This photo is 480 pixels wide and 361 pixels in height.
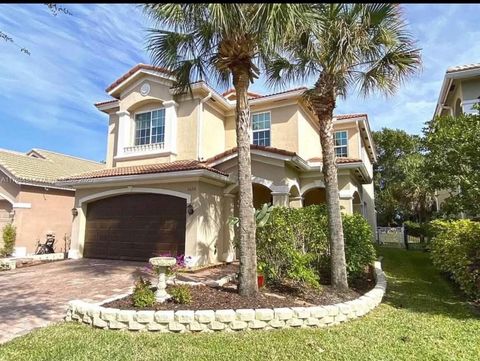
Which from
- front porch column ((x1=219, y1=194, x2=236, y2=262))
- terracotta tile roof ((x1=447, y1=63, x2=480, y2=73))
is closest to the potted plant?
front porch column ((x1=219, y1=194, x2=236, y2=262))

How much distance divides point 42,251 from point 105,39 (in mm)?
15123

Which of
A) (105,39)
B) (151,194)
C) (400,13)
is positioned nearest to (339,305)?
(400,13)

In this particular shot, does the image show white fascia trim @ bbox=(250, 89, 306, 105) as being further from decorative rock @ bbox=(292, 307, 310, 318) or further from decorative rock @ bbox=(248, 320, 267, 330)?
decorative rock @ bbox=(248, 320, 267, 330)

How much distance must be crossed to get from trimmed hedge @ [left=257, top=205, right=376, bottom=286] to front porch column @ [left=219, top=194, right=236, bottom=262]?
590cm

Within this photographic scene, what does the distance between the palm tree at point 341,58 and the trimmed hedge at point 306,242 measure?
95 centimetres

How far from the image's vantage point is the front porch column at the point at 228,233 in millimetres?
16266


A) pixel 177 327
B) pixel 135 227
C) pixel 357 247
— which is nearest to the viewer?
pixel 177 327

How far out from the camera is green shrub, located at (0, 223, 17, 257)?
19.6 meters

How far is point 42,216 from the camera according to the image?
2183cm

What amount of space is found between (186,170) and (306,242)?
247 inches

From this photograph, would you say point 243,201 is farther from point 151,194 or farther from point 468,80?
point 468,80

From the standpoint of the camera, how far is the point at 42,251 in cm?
2102

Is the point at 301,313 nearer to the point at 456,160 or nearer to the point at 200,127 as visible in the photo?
the point at 456,160

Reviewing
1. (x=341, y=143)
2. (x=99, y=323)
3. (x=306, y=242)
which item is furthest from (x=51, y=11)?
(x=341, y=143)
